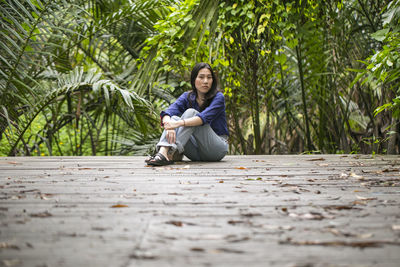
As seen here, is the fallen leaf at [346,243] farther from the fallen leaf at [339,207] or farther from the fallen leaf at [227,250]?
the fallen leaf at [339,207]

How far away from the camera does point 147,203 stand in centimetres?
176

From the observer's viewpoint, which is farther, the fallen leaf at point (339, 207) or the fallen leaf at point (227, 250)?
the fallen leaf at point (339, 207)

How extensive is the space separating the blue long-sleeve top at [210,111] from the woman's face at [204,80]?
113 millimetres

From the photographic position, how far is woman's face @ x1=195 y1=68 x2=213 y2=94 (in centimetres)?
358

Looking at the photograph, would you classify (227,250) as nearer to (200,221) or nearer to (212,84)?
(200,221)

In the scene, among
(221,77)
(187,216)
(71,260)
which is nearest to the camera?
(71,260)

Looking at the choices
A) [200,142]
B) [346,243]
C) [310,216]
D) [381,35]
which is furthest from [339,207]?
[200,142]

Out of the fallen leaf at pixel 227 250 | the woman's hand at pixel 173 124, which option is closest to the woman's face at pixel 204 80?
the woman's hand at pixel 173 124

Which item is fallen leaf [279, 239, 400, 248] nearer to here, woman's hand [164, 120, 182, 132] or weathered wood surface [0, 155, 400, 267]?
weathered wood surface [0, 155, 400, 267]

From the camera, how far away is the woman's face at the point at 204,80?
3580 millimetres

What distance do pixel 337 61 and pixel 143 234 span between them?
4.05m

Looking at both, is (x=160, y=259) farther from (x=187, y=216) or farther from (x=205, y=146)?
(x=205, y=146)

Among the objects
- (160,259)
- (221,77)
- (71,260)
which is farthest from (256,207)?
(221,77)

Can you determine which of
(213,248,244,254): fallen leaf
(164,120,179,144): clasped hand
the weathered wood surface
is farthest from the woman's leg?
(213,248,244,254): fallen leaf
